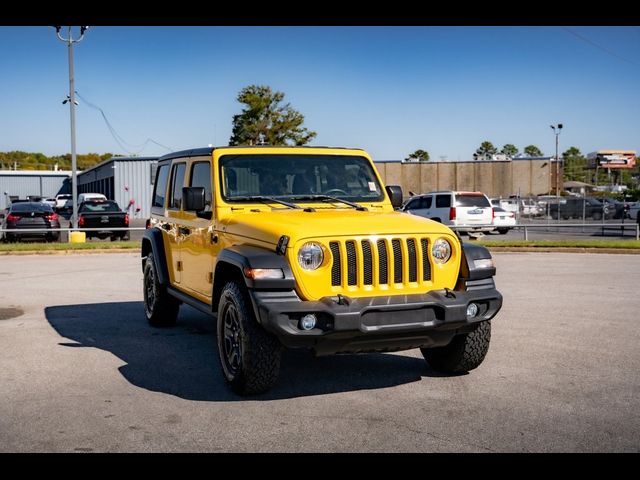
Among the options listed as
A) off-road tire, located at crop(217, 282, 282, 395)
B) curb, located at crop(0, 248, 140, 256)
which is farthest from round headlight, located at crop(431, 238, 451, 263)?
curb, located at crop(0, 248, 140, 256)

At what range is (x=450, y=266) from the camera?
6.17 meters

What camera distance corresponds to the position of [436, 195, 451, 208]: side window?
27.8m

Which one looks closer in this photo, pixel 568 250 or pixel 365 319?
pixel 365 319

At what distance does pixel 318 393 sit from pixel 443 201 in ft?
74.2

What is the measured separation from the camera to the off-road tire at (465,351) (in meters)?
6.53

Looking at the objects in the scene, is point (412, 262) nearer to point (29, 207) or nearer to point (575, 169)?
point (29, 207)

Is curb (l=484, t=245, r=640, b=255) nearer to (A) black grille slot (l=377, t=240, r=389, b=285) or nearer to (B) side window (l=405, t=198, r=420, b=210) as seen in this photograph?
(B) side window (l=405, t=198, r=420, b=210)

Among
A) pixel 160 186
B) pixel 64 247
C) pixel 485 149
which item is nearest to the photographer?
pixel 160 186

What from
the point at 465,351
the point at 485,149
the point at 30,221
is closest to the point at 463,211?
the point at 30,221

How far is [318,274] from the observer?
19.0ft

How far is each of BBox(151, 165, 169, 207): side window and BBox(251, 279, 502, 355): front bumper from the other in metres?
3.79
